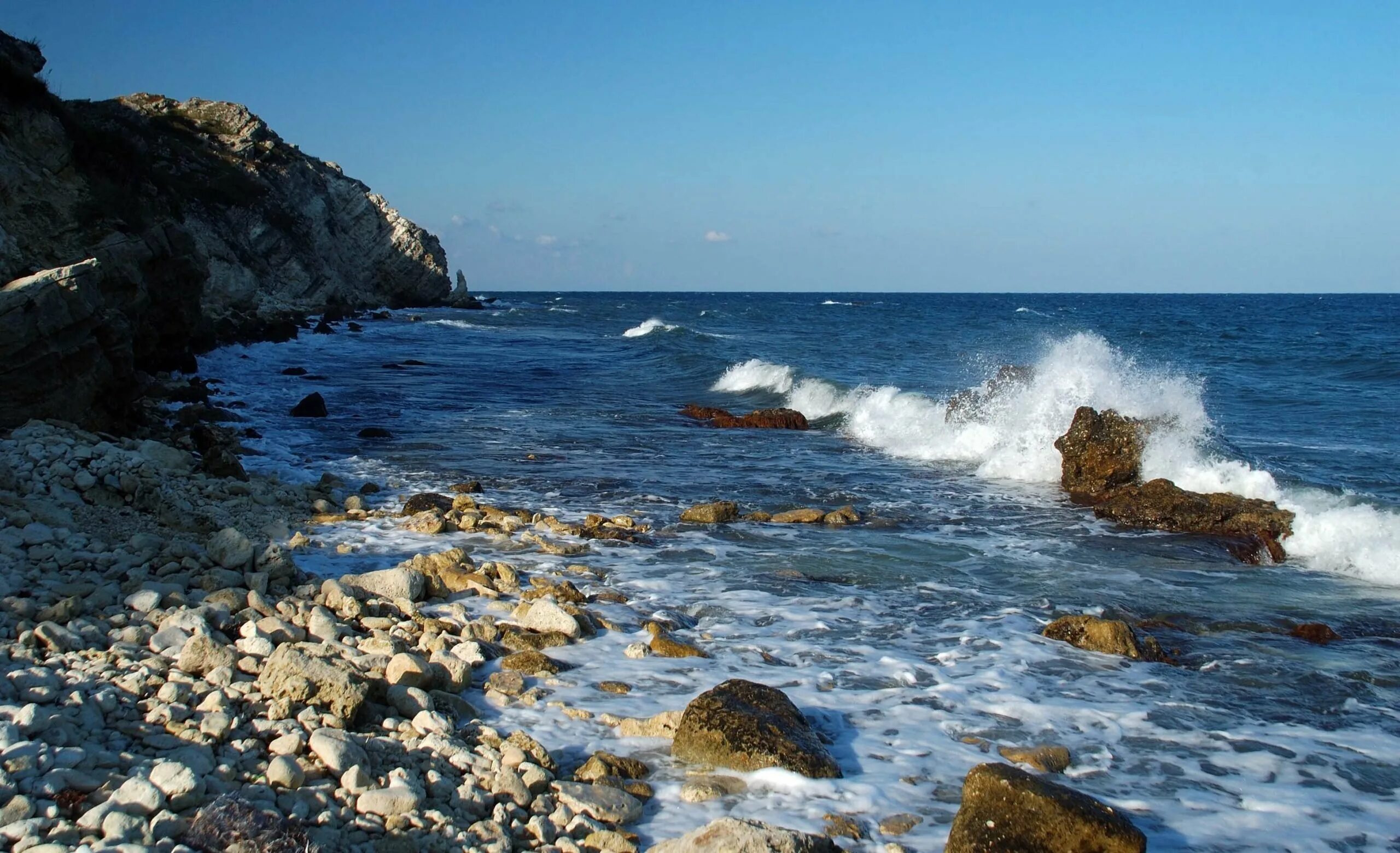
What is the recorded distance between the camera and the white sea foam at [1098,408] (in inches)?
409

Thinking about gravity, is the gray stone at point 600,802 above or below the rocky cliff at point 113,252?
below

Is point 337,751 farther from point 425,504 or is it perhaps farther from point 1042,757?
point 425,504

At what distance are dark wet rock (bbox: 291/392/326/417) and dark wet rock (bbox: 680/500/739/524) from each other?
408 inches

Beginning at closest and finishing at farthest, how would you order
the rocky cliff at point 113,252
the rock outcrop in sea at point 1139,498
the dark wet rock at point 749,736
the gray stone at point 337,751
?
1. the gray stone at point 337,751
2. the dark wet rock at point 749,736
3. the rocky cliff at point 113,252
4. the rock outcrop in sea at point 1139,498

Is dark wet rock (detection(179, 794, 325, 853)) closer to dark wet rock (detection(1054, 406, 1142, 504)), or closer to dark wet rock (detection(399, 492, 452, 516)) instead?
dark wet rock (detection(399, 492, 452, 516))

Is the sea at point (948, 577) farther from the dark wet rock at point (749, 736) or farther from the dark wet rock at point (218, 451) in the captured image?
the dark wet rock at point (218, 451)

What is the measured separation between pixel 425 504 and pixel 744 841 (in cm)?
746

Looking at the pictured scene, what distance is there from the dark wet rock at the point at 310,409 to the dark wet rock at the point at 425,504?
28.1 feet

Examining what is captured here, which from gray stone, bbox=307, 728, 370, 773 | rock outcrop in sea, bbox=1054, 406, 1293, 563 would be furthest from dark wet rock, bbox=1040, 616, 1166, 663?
gray stone, bbox=307, 728, 370, 773

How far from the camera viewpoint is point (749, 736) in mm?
4914

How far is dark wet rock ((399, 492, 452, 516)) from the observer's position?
10.4m

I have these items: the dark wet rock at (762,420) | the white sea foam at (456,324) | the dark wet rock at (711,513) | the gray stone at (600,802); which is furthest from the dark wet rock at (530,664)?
the white sea foam at (456,324)

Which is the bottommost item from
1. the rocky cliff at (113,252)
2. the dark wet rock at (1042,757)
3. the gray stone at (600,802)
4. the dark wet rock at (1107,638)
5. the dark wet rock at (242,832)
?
the dark wet rock at (1042,757)

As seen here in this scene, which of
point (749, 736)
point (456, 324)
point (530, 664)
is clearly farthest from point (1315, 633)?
point (456, 324)
